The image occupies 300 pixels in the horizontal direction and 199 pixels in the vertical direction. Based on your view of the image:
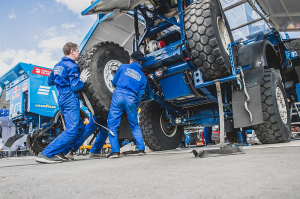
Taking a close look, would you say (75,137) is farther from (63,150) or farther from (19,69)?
(19,69)

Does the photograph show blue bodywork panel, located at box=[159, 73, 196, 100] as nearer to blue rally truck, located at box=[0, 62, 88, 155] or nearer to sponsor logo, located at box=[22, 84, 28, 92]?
blue rally truck, located at box=[0, 62, 88, 155]

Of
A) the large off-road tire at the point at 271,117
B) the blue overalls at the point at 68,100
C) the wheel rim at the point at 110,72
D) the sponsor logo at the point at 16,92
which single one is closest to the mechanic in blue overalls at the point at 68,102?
the blue overalls at the point at 68,100

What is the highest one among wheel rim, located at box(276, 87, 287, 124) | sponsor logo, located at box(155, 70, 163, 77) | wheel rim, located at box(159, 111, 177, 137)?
sponsor logo, located at box(155, 70, 163, 77)

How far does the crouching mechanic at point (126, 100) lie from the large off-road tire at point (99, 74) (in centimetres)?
13

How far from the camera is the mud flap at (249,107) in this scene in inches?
89.7

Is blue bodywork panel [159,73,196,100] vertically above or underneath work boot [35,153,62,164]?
above

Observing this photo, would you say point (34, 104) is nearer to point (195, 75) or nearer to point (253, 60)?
point (195, 75)

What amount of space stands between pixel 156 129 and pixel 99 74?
148cm

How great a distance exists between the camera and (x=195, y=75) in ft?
8.45

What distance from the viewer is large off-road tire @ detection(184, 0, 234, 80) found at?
2291 mm

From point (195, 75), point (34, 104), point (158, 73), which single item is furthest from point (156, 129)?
point (34, 104)

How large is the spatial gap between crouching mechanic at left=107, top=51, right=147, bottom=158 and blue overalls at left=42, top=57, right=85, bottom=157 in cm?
43

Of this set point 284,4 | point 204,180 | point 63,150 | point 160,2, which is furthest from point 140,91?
point 284,4

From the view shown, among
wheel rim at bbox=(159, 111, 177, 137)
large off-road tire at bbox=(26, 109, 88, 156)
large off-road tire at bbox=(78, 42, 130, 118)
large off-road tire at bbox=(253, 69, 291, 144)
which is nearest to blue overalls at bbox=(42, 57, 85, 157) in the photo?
large off-road tire at bbox=(78, 42, 130, 118)
